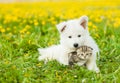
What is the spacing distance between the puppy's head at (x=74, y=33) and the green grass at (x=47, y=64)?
0.42 metres

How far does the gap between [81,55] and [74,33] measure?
14.6 inches

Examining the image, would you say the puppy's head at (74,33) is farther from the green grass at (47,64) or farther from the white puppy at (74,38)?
the green grass at (47,64)

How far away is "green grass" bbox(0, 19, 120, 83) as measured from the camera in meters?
6.40

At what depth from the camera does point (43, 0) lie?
2658 centimetres

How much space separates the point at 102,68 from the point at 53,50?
936 millimetres

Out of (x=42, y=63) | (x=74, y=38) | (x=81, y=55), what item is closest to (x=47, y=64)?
(x=42, y=63)

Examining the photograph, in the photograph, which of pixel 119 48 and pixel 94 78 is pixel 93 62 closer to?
pixel 94 78

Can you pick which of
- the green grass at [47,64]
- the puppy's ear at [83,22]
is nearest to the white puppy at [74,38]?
the puppy's ear at [83,22]

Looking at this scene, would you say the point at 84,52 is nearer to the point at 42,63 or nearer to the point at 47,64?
the point at 47,64

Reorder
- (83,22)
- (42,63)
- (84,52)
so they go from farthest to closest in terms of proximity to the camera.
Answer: (42,63)
(83,22)
(84,52)

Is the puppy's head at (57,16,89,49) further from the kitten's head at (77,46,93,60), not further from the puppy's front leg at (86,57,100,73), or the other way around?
the puppy's front leg at (86,57,100,73)

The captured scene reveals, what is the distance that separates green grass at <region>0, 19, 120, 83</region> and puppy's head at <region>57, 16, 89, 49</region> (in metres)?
0.42

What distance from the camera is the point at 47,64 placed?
7195mm

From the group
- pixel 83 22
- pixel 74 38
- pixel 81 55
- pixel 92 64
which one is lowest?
pixel 92 64
